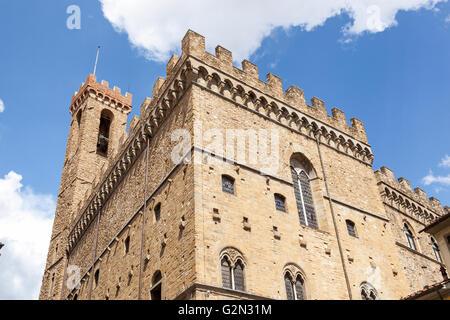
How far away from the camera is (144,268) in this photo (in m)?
15.6

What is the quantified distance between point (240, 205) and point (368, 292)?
5.50 metres

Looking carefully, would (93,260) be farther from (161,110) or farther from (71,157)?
(71,157)

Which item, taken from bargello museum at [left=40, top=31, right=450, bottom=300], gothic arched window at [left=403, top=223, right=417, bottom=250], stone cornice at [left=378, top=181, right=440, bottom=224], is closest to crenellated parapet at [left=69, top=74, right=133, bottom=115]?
bargello museum at [left=40, top=31, right=450, bottom=300]

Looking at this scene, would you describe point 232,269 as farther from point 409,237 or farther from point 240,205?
point 409,237

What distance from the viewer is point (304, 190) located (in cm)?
1725

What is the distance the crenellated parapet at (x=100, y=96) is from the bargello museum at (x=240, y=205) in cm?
1358

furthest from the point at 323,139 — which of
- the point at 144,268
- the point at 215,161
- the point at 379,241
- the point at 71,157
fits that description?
the point at 71,157

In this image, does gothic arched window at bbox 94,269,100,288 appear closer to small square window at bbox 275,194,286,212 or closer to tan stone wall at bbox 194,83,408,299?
tan stone wall at bbox 194,83,408,299

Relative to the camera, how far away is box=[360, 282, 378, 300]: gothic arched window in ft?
51.3

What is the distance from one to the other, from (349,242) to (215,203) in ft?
18.4

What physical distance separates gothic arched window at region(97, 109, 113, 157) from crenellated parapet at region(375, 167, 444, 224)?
19105mm

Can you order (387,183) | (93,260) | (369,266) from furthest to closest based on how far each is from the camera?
1. (387,183)
2. (93,260)
3. (369,266)

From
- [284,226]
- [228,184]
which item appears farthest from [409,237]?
[228,184]
